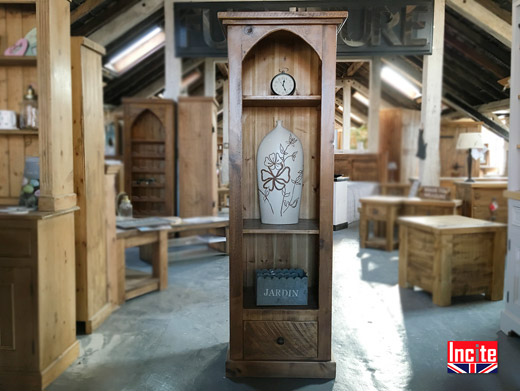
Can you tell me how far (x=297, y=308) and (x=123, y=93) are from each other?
5.52 m

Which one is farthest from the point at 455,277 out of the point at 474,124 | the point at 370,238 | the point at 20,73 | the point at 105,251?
the point at 20,73

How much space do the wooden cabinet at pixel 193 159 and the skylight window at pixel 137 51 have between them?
48.2 inches

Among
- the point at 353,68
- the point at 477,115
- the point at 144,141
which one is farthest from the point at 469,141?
the point at 144,141

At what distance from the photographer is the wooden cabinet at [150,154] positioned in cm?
279

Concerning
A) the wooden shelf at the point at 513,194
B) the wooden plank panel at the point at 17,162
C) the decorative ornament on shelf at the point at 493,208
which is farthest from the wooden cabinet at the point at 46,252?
the decorative ornament on shelf at the point at 493,208

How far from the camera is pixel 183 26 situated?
203 centimetres

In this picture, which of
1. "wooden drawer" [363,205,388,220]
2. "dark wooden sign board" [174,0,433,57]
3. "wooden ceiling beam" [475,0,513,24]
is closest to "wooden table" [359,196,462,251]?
"wooden drawer" [363,205,388,220]

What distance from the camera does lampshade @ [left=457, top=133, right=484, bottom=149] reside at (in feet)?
6.44

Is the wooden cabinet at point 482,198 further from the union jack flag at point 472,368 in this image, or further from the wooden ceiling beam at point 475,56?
the union jack flag at point 472,368

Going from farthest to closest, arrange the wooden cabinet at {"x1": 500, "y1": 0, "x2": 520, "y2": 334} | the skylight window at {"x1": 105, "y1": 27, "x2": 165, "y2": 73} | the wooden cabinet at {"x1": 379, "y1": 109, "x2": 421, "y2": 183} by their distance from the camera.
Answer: the skylight window at {"x1": 105, "y1": 27, "x2": 165, "y2": 73}, the wooden cabinet at {"x1": 500, "y1": 0, "x2": 520, "y2": 334}, the wooden cabinet at {"x1": 379, "y1": 109, "x2": 421, "y2": 183}

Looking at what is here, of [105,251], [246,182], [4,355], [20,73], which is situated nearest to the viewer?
[4,355]

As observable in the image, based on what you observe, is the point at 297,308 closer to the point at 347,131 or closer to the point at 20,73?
the point at 347,131

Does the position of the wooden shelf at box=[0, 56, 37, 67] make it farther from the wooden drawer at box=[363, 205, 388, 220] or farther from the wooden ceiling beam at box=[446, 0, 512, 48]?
the wooden ceiling beam at box=[446, 0, 512, 48]

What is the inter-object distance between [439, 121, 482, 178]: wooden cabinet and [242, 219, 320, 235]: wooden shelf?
2.33 ft
